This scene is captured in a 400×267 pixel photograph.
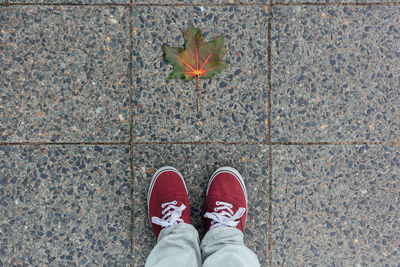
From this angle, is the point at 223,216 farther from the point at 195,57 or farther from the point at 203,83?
the point at 195,57

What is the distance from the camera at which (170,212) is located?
1.85 meters

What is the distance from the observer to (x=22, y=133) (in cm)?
187

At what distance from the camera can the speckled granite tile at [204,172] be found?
1896mm

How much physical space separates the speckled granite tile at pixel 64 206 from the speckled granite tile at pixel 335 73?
1.08 metres

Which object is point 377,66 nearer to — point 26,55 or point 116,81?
point 116,81

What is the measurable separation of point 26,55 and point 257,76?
56.2 inches

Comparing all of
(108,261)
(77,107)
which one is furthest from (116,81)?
(108,261)

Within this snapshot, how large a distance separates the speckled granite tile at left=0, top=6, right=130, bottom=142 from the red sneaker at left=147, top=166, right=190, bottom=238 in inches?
13.6

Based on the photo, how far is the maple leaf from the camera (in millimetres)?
1852

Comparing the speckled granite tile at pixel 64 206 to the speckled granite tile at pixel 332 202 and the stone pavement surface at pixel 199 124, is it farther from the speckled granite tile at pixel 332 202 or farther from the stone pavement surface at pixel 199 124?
the speckled granite tile at pixel 332 202

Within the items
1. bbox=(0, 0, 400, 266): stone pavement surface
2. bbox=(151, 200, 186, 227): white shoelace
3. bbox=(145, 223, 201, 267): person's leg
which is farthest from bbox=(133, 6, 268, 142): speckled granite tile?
bbox=(145, 223, 201, 267): person's leg

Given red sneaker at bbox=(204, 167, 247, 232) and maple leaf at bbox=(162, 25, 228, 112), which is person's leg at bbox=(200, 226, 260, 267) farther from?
maple leaf at bbox=(162, 25, 228, 112)

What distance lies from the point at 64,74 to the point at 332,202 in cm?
185

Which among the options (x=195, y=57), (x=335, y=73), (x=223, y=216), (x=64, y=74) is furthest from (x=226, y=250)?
(x=64, y=74)
